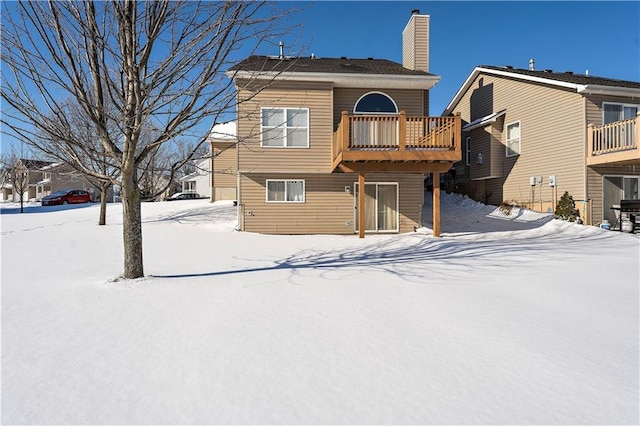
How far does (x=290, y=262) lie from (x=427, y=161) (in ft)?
19.7

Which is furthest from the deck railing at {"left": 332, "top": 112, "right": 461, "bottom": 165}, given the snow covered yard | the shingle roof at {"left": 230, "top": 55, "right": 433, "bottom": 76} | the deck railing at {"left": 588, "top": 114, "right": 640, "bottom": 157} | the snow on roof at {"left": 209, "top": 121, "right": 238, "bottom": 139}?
the deck railing at {"left": 588, "top": 114, "right": 640, "bottom": 157}

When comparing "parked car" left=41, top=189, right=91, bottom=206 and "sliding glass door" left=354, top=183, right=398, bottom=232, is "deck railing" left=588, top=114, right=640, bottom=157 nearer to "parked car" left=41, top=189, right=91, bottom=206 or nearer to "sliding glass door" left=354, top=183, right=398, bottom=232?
"sliding glass door" left=354, top=183, right=398, bottom=232

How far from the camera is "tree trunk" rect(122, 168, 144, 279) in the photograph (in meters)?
5.09

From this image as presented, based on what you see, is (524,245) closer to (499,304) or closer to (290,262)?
(499,304)

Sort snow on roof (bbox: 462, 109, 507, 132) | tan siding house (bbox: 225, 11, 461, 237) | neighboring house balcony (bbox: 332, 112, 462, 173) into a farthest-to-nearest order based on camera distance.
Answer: snow on roof (bbox: 462, 109, 507, 132)
tan siding house (bbox: 225, 11, 461, 237)
neighboring house balcony (bbox: 332, 112, 462, 173)

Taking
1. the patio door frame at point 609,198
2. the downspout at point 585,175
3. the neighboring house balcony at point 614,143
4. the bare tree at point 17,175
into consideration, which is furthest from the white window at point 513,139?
the bare tree at point 17,175

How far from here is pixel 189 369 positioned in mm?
2584

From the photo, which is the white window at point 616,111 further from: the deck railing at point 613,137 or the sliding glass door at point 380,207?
the sliding glass door at point 380,207

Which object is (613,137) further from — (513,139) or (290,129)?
(290,129)

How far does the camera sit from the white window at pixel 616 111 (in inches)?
509

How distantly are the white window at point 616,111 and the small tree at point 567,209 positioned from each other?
10.5 ft

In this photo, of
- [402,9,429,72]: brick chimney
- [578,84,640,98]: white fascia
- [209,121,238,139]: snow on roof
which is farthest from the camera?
[402,9,429,72]: brick chimney

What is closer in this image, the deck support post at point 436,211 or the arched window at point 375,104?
the deck support post at point 436,211

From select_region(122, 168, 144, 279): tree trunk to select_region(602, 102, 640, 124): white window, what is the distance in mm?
15941
